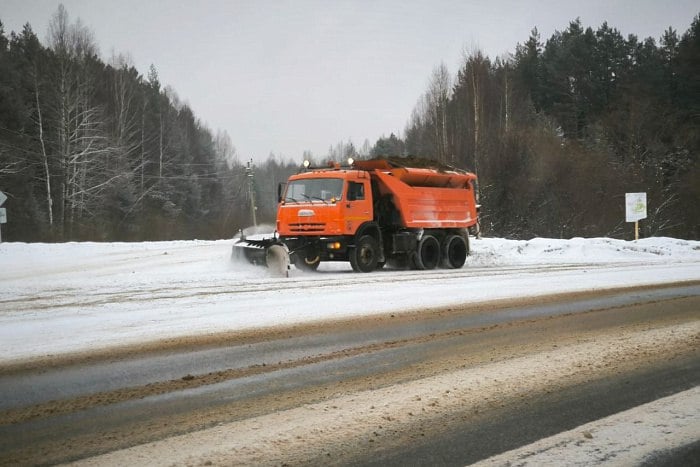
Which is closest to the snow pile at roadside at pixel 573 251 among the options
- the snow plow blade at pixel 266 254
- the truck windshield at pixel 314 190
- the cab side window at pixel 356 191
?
the cab side window at pixel 356 191

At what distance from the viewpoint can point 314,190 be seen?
55.8 ft

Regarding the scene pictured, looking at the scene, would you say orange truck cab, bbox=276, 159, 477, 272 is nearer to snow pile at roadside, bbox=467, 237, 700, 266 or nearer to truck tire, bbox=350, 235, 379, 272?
truck tire, bbox=350, 235, 379, 272

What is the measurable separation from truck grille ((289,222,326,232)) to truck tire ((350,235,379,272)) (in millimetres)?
1088

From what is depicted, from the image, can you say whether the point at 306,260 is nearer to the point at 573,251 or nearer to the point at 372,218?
the point at 372,218

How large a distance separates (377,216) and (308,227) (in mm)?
2540

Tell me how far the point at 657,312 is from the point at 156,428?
23.5ft

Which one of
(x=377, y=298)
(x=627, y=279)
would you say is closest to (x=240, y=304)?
(x=377, y=298)

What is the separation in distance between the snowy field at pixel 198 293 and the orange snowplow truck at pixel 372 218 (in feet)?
3.67

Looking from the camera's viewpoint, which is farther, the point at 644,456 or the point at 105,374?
the point at 105,374

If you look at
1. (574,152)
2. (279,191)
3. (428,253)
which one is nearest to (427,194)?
(428,253)

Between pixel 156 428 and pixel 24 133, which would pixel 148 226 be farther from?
pixel 156 428

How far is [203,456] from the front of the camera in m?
3.38

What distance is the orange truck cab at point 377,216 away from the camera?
16.7m

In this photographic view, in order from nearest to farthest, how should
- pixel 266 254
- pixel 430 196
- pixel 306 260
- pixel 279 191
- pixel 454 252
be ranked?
pixel 266 254 → pixel 306 260 → pixel 279 191 → pixel 430 196 → pixel 454 252
